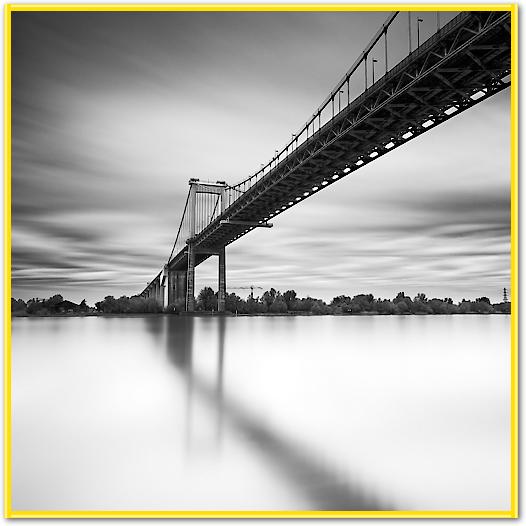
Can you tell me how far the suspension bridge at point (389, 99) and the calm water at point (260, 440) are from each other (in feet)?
8.80

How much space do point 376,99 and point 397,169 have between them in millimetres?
5439

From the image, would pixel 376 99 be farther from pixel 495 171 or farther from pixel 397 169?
pixel 495 171

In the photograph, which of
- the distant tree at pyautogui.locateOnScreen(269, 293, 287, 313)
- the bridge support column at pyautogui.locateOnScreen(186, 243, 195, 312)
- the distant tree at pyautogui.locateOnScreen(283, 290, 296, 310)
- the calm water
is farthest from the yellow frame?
the bridge support column at pyautogui.locateOnScreen(186, 243, 195, 312)

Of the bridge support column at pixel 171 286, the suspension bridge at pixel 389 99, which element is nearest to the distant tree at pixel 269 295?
the suspension bridge at pixel 389 99

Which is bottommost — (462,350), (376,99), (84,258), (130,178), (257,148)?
(462,350)

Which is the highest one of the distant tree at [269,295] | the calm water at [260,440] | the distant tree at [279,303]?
the distant tree at [269,295]

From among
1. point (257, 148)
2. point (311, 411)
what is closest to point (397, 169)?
point (257, 148)

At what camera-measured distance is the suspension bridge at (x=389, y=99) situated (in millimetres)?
5235

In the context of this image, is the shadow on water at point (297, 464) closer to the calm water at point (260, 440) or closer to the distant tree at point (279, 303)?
the calm water at point (260, 440)

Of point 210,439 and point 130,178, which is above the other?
point 130,178

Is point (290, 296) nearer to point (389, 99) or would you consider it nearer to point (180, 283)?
point (389, 99)

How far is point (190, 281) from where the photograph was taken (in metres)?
27.7

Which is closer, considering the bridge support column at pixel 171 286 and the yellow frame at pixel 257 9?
the yellow frame at pixel 257 9

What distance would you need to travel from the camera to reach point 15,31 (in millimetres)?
2734
